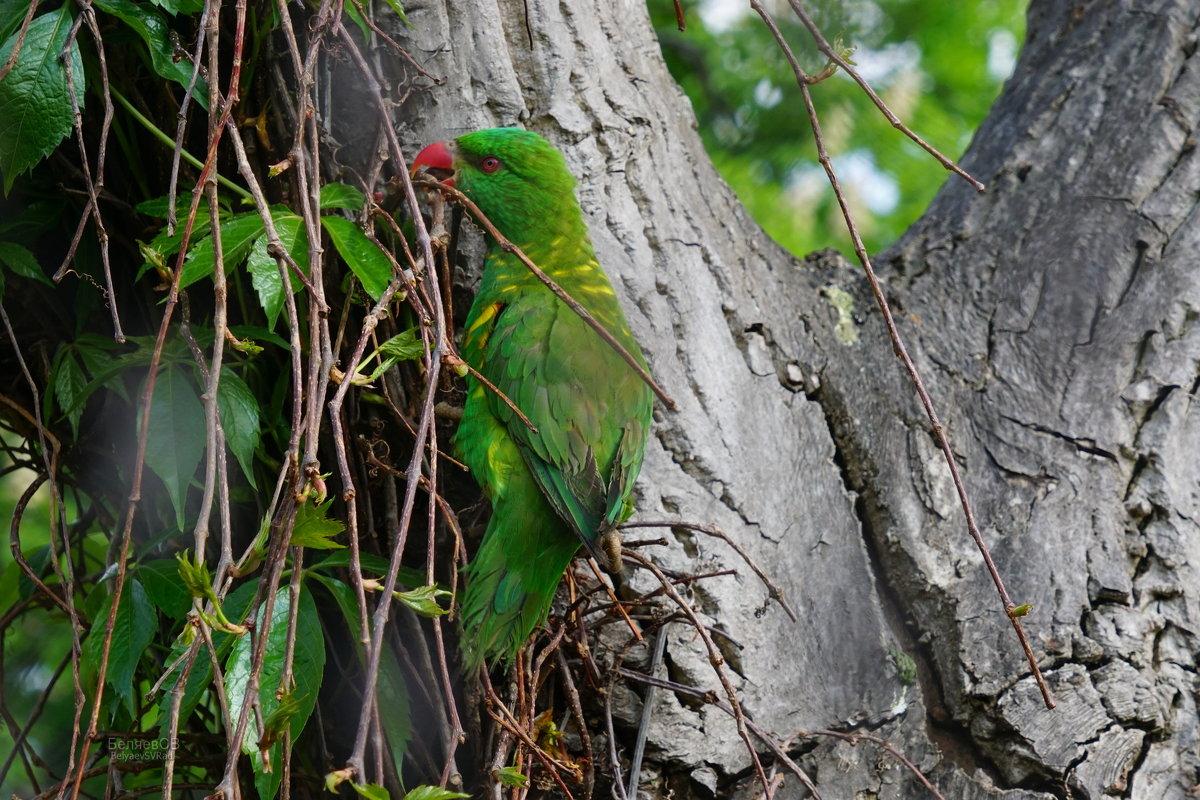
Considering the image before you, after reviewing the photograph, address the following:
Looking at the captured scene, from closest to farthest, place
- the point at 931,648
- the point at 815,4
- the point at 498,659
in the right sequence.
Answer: the point at 498,659
the point at 931,648
the point at 815,4

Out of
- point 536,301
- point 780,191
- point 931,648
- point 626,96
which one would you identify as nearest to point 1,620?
point 536,301

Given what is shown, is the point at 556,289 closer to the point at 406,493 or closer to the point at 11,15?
the point at 406,493

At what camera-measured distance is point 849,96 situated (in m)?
4.30

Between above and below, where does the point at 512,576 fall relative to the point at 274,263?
below

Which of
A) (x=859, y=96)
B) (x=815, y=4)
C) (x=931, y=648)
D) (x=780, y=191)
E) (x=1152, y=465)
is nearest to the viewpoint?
(x=931, y=648)

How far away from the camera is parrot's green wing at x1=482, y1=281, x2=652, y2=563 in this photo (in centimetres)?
175

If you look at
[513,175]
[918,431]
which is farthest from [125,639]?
[918,431]

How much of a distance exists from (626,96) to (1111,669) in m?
1.54

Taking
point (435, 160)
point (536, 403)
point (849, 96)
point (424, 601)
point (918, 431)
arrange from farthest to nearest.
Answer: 1. point (849, 96)
2. point (918, 431)
3. point (435, 160)
4. point (536, 403)
5. point (424, 601)

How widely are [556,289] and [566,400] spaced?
0.65 meters

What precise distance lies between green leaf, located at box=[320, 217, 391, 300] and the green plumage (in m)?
0.29

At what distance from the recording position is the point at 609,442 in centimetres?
184

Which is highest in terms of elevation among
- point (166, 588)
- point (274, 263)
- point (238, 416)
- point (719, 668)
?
point (274, 263)

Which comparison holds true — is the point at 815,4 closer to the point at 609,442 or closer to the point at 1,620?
the point at 609,442
